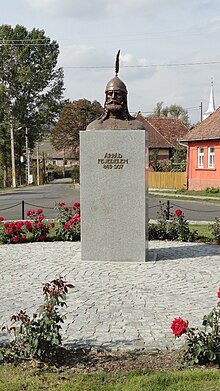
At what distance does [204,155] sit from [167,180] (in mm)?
5389

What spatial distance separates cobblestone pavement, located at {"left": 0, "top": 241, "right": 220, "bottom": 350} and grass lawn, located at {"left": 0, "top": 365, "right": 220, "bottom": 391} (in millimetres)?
781

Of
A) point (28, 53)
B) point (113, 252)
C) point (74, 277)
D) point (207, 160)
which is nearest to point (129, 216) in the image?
point (113, 252)

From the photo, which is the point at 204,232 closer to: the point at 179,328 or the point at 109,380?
the point at 179,328

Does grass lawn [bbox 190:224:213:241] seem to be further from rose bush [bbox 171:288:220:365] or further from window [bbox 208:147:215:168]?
window [bbox 208:147:215:168]

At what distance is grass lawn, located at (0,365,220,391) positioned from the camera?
13.3 feet

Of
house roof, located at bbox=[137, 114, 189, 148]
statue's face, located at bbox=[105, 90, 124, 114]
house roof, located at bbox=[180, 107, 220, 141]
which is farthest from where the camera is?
house roof, located at bbox=[137, 114, 189, 148]

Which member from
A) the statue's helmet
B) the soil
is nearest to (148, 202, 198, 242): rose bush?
the statue's helmet

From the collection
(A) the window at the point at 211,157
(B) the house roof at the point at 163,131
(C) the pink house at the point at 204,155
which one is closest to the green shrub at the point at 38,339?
(C) the pink house at the point at 204,155

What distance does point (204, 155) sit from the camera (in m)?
35.2

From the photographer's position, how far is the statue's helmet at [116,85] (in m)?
9.27

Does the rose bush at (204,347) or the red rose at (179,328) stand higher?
the red rose at (179,328)

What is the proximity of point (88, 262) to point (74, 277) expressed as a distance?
3.93 ft

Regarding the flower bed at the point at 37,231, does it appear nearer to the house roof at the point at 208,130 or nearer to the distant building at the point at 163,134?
the house roof at the point at 208,130

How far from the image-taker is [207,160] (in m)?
34.9
